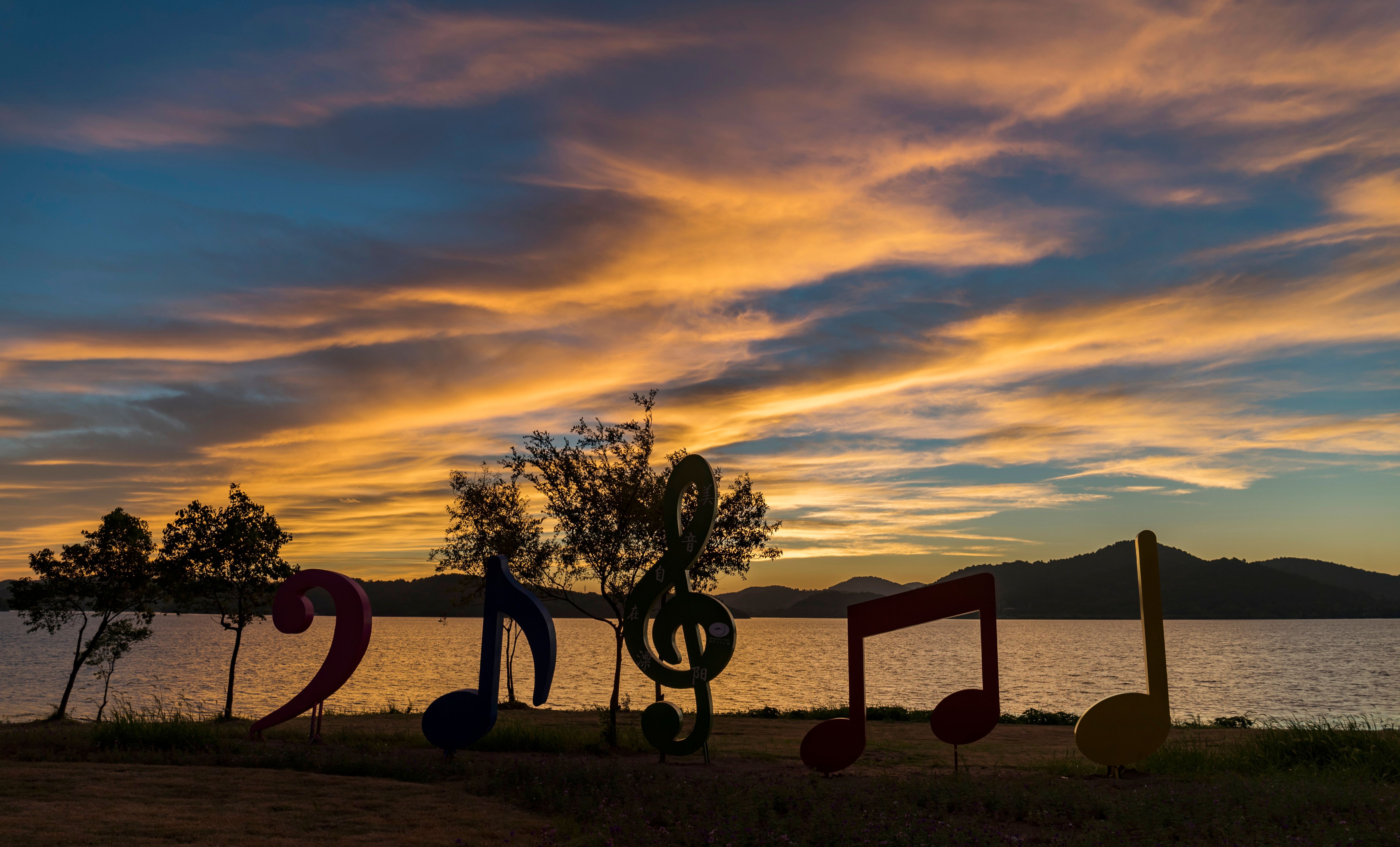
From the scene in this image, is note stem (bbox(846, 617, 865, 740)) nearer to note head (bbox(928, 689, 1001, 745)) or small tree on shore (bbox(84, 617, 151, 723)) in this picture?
note head (bbox(928, 689, 1001, 745))

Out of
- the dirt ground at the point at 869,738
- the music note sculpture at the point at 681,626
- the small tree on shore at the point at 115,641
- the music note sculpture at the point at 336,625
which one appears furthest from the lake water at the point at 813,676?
the music note sculpture at the point at 681,626

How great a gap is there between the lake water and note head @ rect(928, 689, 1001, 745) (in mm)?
30445

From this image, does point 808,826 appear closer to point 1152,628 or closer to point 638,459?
point 1152,628

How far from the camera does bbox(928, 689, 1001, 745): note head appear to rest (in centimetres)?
1633

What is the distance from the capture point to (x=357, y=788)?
1436 cm

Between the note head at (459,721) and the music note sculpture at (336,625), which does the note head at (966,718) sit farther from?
the music note sculpture at (336,625)

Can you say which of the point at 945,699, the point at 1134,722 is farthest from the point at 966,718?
the point at 1134,722

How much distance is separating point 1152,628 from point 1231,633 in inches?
7881

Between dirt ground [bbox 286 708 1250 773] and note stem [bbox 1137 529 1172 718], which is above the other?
note stem [bbox 1137 529 1172 718]

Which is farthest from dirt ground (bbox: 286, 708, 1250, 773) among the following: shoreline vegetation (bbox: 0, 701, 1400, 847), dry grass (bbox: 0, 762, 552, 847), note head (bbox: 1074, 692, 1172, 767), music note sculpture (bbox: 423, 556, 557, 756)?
dry grass (bbox: 0, 762, 552, 847)

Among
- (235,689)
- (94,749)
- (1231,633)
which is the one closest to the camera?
(94,749)

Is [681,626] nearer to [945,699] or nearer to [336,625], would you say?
[945,699]

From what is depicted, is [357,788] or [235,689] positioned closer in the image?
[357,788]

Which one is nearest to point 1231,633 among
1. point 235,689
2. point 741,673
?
point 741,673
